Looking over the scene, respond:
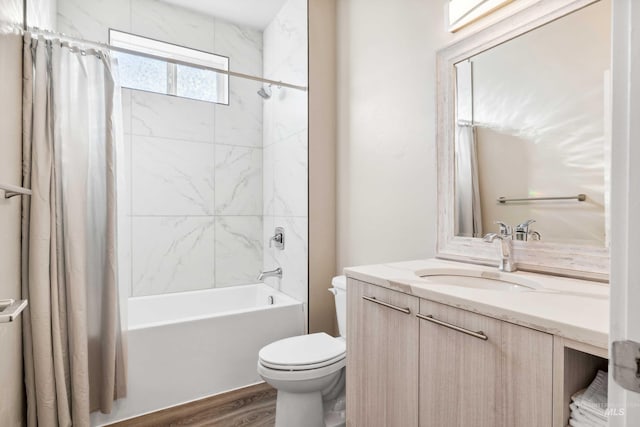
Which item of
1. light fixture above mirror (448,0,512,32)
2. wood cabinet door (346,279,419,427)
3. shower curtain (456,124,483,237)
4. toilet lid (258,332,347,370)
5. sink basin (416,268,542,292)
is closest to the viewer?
wood cabinet door (346,279,419,427)

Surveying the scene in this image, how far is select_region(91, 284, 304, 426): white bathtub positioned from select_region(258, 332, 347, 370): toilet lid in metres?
0.46

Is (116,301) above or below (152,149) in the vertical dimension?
below

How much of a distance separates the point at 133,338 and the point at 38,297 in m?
0.52

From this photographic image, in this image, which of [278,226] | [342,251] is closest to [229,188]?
[278,226]

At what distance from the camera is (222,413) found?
1915 mm

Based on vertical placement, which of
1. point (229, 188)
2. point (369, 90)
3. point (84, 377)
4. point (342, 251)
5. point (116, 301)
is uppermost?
point (369, 90)

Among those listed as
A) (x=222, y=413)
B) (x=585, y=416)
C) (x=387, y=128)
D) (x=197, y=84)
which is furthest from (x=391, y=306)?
(x=197, y=84)

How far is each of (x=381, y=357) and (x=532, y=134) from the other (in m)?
0.99

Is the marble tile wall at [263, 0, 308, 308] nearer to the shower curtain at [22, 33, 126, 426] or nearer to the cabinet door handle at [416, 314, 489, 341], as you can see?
the shower curtain at [22, 33, 126, 426]

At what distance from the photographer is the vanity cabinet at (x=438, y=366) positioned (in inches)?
29.8

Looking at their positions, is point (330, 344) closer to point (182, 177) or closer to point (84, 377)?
point (84, 377)

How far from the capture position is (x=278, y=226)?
9.01ft

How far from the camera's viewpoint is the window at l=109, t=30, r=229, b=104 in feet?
8.49

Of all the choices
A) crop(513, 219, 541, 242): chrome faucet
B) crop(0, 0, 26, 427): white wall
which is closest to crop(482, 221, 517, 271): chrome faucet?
crop(513, 219, 541, 242): chrome faucet
